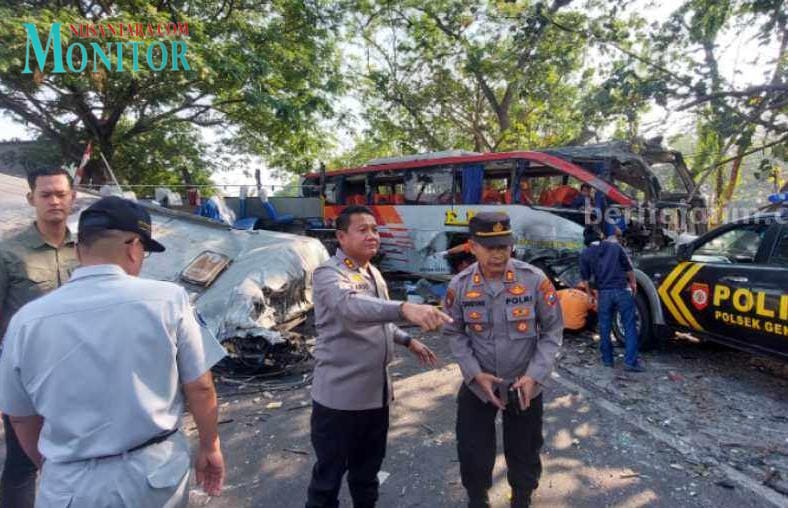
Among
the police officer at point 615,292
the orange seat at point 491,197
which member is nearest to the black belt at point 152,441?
the police officer at point 615,292

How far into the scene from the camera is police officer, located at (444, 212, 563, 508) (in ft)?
Result: 7.72

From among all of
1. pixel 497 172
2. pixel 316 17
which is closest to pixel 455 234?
pixel 497 172

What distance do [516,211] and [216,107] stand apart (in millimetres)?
9796

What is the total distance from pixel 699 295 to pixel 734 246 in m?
0.57

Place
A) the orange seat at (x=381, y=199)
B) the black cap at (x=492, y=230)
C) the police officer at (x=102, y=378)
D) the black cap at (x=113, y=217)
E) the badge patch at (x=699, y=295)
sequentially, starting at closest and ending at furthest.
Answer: the police officer at (x=102, y=378) < the black cap at (x=113, y=217) < the black cap at (x=492, y=230) < the badge patch at (x=699, y=295) < the orange seat at (x=381, y=199)

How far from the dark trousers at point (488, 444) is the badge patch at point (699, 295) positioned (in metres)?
3.25

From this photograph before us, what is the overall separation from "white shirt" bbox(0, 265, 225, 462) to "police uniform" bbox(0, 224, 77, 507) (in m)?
1.00

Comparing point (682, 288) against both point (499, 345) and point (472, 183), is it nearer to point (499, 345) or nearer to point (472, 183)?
point (499, 345)

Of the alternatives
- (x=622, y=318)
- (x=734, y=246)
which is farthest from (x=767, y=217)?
(x=622, y=318)

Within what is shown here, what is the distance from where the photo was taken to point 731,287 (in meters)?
4.41

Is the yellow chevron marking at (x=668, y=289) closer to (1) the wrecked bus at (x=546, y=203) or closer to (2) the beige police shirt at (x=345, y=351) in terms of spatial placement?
(1) the wrecked bus at (x=546, y=203)

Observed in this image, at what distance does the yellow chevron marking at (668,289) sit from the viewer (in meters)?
5.02

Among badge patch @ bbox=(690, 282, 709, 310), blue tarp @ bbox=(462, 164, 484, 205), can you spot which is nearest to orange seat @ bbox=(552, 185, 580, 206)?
blue tarp @ bbox=(462, 164, 484, 205)

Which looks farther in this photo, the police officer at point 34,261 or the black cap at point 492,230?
the black cap at point 492,230
